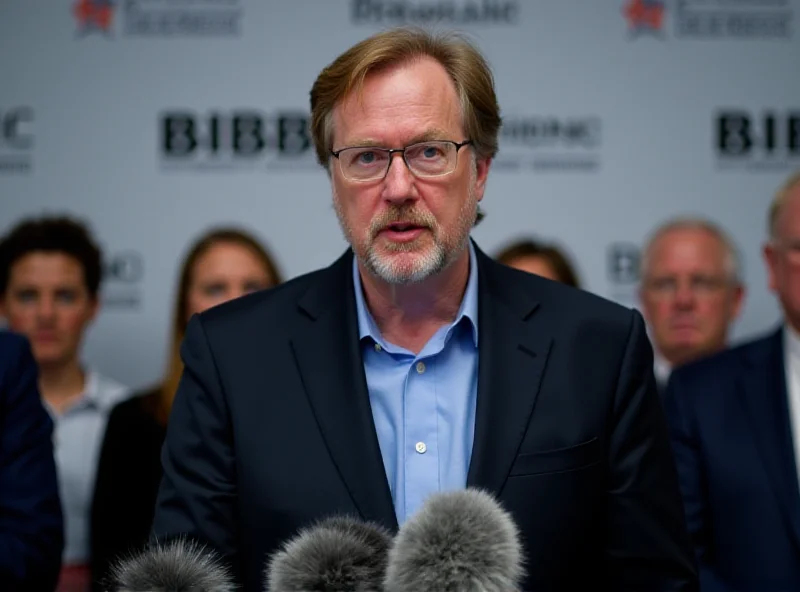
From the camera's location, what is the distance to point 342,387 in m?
2.12

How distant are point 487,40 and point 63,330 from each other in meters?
1.85

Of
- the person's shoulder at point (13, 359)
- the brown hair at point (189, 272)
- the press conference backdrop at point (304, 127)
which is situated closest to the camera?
the person's shoulder at point (13, 359)

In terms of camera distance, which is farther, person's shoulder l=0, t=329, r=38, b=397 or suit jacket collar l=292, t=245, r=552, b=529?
person's shoulder l=0, t=329, r=38, b=397

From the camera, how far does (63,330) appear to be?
3898 mm

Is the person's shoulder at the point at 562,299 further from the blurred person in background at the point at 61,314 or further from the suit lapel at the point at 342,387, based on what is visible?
the blurred person in background at the point at 61,314

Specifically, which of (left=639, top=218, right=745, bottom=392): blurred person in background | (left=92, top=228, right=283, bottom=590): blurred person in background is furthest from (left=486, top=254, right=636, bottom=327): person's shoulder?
(left=639, top=218, right=745, bottom=392): blurred person in background

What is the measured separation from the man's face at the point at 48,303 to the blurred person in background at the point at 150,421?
0.38 m

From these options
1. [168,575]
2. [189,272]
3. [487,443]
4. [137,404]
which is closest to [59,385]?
[137,404]

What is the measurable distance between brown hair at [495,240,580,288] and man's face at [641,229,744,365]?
29 cm

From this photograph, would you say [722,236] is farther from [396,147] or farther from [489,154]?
[396,147]

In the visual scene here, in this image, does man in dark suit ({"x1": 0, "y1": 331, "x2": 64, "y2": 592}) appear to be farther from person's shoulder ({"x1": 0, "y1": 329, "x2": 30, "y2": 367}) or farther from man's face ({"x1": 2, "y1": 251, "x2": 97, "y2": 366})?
man's face ({"x1": 2, "y1": 251, "x2": 97, "y2": 366})

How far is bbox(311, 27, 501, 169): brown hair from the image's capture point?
7.05ft

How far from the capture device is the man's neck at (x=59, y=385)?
3936 millimetres

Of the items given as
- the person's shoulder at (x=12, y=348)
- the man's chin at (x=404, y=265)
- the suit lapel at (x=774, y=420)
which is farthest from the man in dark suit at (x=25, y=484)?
the suit lapel at (x=774, y=420)
